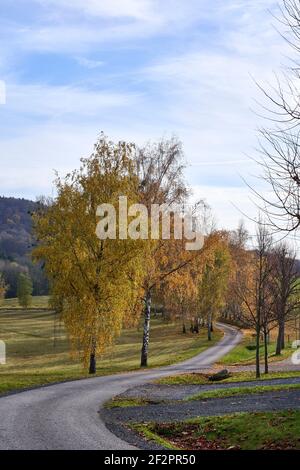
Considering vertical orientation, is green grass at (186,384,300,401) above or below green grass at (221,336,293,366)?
above

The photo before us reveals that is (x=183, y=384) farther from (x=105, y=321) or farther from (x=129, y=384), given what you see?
(x=105, y=321)

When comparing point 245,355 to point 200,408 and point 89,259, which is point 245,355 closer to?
point 89,259

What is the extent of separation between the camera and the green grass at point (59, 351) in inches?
1039

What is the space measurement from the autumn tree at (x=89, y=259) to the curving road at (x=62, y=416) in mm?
2816

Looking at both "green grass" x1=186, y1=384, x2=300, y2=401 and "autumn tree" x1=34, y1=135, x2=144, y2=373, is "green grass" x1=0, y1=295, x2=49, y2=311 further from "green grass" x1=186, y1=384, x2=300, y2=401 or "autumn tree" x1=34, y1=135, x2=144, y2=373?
"green grass" x1=186, y1=384, x2=300, y2=401

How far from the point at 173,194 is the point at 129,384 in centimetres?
1417

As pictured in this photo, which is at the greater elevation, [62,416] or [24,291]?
[24,291]

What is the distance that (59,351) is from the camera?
168 ft

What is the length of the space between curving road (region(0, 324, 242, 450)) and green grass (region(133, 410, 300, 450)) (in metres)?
1.48
